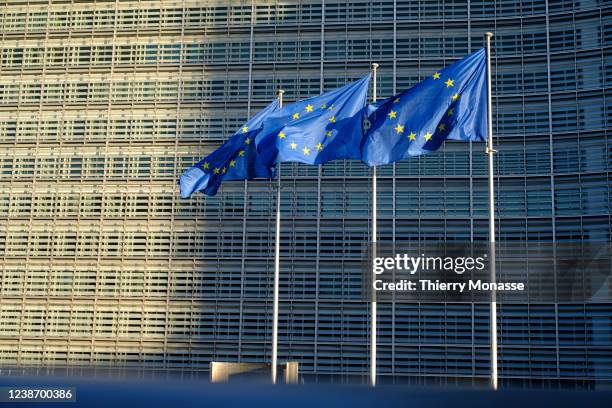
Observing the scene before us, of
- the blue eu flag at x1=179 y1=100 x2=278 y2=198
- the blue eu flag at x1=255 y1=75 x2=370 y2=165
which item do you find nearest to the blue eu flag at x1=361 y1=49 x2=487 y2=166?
the blue eu flag at x1=255 y1=75 x2=370 y2=165

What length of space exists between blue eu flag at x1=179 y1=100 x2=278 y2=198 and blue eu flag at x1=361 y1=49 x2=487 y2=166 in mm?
5495

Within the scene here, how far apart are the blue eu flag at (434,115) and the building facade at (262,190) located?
26.2 metres

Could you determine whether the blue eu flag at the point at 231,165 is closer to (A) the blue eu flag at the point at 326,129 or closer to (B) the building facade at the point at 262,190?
(A) the blue eu flag at the point at 326,129

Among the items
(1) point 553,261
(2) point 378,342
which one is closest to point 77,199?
(2) point 378,342

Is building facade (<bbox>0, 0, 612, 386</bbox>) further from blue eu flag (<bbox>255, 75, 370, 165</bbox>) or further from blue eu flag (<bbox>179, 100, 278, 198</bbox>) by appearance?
blue eu flag (<bbox>255, 75, 370, 165</bbox>)

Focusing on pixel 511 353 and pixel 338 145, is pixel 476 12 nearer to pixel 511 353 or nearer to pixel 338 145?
pixel 511 353

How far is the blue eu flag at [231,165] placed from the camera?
112 feet

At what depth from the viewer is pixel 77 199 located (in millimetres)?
60719

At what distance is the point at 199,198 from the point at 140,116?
7.84 meters

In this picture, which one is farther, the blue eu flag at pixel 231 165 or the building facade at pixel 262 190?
the building facade at pixel 262 190

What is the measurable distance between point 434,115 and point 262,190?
29.9 meters

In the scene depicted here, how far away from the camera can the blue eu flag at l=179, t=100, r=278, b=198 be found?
112 feet

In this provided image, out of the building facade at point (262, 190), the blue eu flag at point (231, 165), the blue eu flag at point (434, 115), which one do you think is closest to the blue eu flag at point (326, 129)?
the blue eu flag at point (434, 115)

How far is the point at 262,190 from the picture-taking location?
58438 millimetres
